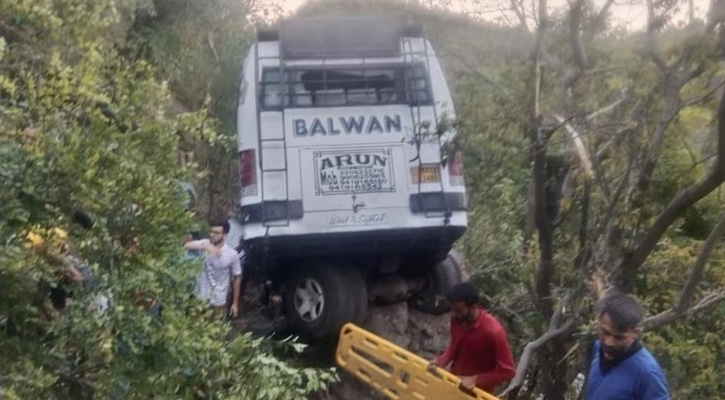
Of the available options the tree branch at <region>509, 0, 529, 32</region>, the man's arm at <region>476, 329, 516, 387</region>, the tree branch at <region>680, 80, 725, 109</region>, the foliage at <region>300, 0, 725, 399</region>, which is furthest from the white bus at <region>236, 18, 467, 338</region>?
the tree branch at <region>680, 80, 725, 109</region>

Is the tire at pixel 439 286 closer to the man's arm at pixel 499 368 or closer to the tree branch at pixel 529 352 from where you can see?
the tree branch at pixel 529 352

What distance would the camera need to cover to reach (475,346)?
6.73m

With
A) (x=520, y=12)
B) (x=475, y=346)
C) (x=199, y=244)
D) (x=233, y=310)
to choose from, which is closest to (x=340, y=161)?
(x=199, y=244)

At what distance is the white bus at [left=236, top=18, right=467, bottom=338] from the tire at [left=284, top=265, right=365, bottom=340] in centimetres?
1

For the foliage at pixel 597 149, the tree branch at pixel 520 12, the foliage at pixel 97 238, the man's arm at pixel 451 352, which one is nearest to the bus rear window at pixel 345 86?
the foliage at pixel 597 149

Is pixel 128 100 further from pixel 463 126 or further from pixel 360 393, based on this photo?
→ pixel 360 393

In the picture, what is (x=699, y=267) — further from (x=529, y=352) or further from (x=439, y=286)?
(x=439, y=286)

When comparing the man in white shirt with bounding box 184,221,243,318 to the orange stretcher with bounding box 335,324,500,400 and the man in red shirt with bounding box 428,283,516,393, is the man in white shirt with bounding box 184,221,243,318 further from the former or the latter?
the man in red shirt with bounding box 428,283,516,393

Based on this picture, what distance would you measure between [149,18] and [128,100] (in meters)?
8.96

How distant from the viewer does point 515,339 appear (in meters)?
8.99


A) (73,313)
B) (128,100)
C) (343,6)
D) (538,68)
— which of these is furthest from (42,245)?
(343,6)

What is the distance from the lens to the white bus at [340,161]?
8953mm

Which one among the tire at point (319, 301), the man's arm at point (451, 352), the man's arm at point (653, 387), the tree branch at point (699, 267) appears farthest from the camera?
the tire at point (319, 301)

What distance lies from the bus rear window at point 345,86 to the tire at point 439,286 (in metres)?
1.56
